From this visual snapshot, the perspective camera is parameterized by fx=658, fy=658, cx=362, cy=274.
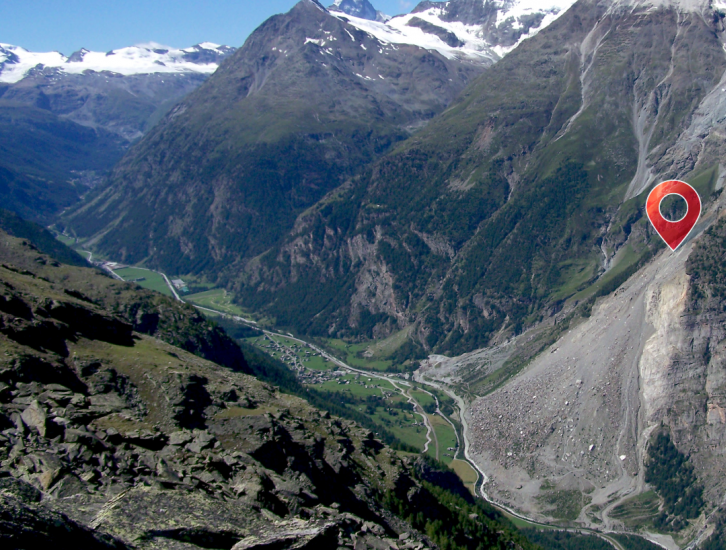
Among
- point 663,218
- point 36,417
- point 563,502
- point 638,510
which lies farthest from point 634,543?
point 36,417

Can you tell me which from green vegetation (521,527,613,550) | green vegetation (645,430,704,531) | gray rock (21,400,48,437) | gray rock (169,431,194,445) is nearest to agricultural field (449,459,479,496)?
green vegetation (521,527,613,550)

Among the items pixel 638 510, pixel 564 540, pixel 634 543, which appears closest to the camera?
pixel 634 543

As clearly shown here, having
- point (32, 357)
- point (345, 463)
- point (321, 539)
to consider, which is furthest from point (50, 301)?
point (321, 539)

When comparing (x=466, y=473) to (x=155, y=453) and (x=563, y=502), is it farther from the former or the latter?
(x=155, y=453)

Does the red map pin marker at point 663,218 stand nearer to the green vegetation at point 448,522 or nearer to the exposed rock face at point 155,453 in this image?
the green vegetation at point 448,522

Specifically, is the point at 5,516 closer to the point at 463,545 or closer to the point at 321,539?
the point at 321,539
